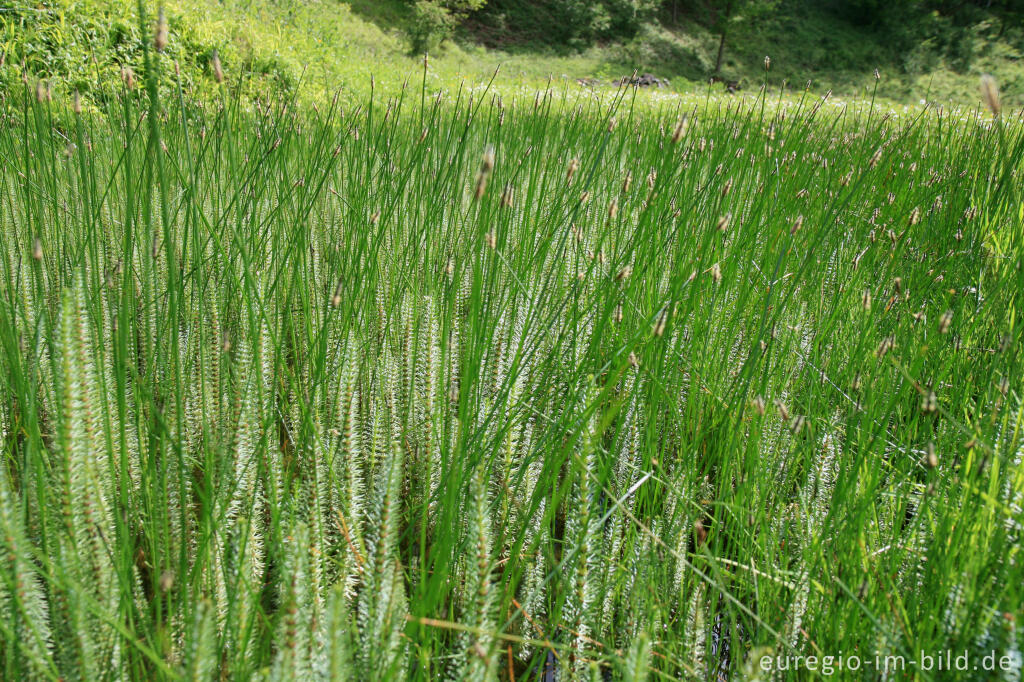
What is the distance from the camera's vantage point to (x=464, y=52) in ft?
61.2

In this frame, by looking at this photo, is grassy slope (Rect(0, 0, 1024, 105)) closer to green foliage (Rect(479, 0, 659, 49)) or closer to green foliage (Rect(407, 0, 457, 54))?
green foliage (Rect(407, 0, 457, 54))

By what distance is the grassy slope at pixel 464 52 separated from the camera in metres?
3.99

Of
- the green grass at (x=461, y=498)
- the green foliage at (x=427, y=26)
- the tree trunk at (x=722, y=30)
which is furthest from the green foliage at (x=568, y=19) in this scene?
the green grass at (x=461, y=498)

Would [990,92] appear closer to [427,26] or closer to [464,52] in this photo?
[427,26]

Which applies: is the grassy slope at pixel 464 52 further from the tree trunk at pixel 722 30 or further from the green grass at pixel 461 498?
the green grass at pixel 461 498

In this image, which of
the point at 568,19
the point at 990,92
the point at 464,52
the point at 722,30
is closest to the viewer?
the point at 990,92

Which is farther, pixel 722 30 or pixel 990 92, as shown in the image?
pixel 722 30

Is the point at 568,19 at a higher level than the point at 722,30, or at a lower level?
lower

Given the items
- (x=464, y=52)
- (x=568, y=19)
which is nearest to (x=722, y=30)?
(x=568, y=19)

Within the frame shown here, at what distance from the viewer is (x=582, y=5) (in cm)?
2139

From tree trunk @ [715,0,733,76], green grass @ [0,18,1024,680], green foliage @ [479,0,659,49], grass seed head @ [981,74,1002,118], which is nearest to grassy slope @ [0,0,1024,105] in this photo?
tree trunk @ [715,0,733,76]

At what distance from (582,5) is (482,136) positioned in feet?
69.3

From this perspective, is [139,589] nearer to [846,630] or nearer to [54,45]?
[846,630]

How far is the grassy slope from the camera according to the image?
157 inches
